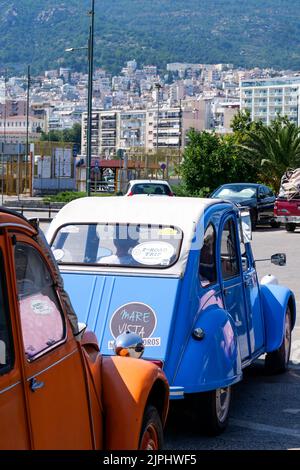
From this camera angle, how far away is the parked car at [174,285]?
6.75 meters

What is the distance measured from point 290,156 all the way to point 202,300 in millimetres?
35447

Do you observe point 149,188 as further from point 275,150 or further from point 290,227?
point 275,150

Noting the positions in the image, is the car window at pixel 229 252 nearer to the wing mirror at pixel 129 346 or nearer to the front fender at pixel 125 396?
the wing mirror at pixel 129 346

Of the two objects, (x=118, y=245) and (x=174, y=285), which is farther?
(x=118, y=245)

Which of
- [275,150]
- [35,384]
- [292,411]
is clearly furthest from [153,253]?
[275,150]

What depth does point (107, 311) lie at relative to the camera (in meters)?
7.09

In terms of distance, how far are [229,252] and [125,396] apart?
330 centimetres

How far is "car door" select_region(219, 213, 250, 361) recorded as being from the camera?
25.5 ft

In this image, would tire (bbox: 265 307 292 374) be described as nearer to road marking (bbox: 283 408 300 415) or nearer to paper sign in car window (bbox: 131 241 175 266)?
road marking (bbox: 283 408 300 415)

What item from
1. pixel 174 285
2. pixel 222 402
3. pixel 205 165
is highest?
pixel 174 285

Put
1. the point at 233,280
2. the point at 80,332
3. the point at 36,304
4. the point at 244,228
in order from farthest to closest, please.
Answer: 1. the point at 244,228
2. the point at 233,280
3. the point at 80,332
4. the point at 36,304

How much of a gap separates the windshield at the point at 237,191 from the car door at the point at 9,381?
91.1 ft

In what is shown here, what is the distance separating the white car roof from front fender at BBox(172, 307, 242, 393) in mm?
506

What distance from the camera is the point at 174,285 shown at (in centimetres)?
703
